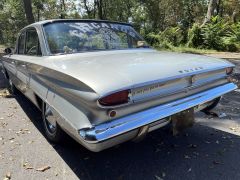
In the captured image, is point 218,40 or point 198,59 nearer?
point 198,59

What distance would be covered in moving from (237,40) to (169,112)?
15.1m

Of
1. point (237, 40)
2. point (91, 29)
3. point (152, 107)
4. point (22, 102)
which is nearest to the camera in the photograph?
point (152, 107)

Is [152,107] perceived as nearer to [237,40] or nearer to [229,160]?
[229,160]

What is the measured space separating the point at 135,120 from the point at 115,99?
29 cm

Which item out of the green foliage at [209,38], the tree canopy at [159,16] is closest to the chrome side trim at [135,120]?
the green foliage at [209,38]

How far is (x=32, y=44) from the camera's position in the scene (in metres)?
4.38

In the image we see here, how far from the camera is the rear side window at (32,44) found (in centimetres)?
401

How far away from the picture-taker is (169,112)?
9.53ft

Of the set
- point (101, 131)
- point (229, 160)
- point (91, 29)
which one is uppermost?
point (91, 29)

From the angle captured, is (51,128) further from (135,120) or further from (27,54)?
(135,120)

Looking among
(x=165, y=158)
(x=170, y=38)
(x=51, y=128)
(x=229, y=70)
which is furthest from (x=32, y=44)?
(x=170, y=38)

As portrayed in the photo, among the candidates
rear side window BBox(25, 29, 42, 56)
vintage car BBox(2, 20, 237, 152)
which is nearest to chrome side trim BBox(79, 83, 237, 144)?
vintage car BBox(2, 20, 237, 152)

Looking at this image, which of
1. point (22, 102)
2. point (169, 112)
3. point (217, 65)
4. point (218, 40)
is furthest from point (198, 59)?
point (218, 40)

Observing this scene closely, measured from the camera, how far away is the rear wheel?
143 inches
